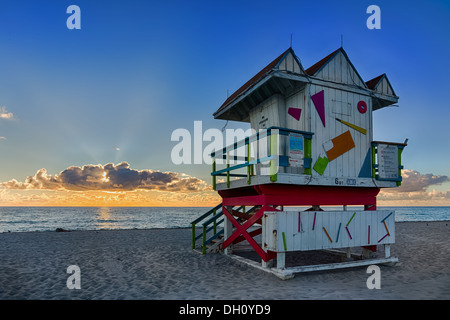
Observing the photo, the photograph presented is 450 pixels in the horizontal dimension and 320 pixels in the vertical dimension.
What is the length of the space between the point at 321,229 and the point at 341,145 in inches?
105

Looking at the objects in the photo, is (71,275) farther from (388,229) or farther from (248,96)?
(388,229)

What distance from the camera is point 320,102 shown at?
9539 mm

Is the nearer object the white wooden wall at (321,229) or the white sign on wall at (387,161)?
the white wooden wall at (321,229)

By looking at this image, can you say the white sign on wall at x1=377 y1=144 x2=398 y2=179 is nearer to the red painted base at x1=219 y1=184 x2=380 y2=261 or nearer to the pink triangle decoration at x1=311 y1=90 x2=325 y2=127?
the red painted base at x1=219 y1=184 x2=380 y2=261

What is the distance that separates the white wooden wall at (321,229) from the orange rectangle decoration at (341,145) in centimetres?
169

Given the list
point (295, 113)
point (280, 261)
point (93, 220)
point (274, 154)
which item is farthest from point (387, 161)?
point (93, 220)

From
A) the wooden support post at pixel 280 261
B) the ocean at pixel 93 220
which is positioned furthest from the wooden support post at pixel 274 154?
the ocean at pixel 93 220

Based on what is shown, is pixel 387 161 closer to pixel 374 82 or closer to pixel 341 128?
pixel 341 128

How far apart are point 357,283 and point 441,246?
30.0 feet

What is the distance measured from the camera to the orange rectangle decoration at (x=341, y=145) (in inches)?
378

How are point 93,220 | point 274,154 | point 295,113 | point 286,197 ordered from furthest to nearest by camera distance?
point 93,220 < point 295,113 < point 286,197 < point 274,154

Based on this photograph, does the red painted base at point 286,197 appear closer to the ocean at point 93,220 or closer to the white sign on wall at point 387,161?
the white sign on wall at point 387,161

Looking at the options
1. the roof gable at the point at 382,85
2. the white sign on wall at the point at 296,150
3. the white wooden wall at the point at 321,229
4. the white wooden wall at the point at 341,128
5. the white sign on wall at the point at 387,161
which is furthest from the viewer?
the roof gable at the point at 382,85

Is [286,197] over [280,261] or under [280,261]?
over
